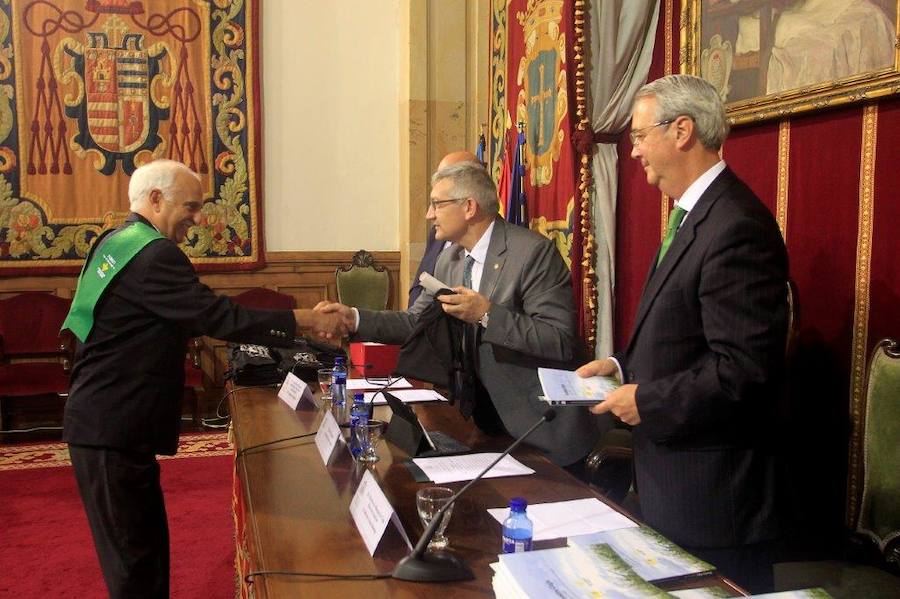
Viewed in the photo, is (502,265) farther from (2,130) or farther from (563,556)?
(2,130)

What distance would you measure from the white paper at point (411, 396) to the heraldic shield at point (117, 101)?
4056 mm

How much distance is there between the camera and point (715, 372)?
68.1 inches

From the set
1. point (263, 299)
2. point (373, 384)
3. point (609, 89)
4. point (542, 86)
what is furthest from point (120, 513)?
point (263, 299)

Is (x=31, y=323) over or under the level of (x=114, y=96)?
under

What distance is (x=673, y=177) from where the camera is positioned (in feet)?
6.28

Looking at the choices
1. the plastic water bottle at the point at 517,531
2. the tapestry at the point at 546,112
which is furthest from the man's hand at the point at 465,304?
the tapestry at the point at 546,112

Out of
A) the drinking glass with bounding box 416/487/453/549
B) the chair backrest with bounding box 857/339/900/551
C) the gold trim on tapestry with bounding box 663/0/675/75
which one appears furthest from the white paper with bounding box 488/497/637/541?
the gold trim on tapestry with bounding box 663/0/675/75

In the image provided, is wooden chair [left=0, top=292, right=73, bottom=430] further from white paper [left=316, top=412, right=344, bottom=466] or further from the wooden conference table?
white paper [left=316, top=412, right=344, bottom=466]

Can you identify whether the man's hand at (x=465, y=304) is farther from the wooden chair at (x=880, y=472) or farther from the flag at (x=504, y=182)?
the flag at (x=504, y=182)

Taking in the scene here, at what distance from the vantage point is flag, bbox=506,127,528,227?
487cm

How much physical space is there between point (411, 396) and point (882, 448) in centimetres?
151

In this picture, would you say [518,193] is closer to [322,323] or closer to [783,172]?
[783,172]

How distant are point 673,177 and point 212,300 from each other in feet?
4.54

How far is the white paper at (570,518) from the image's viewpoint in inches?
62.2
